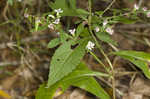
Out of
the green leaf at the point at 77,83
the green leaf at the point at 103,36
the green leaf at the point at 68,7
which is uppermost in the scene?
the green leaf at the point at 68,7

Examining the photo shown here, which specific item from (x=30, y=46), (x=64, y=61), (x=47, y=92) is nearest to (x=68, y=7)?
(x=64, y=61)

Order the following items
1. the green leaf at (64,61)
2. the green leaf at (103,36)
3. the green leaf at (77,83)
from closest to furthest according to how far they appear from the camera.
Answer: the green leaf at (64,61) < the green leaf at (103,36) < the green leaf at (77,83)

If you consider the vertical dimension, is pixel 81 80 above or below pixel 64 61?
below

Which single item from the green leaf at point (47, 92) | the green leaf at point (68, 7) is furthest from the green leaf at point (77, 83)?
the green leaf at point (68, 7)

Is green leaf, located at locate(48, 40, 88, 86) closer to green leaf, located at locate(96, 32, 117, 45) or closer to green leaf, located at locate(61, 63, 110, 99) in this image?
green leaf, located at locate(96, 32, 117, 45)

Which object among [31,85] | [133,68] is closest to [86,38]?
[133,68]

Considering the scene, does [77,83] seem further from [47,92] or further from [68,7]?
[68,7]

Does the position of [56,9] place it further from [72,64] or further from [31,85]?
[31,85]

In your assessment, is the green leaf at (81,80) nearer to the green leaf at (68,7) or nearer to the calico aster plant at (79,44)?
the calico aster plant at (79,44)
